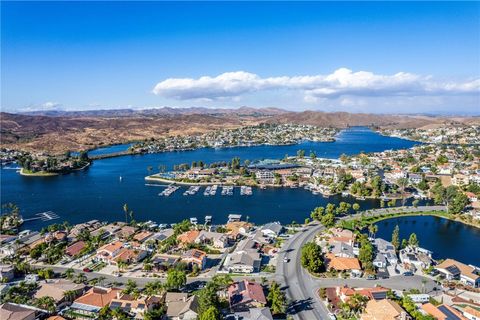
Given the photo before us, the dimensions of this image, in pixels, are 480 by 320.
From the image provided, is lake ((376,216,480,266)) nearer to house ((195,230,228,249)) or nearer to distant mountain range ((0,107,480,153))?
house ((195,230,228,249))

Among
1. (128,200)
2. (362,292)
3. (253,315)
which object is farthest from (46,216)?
(362,292)

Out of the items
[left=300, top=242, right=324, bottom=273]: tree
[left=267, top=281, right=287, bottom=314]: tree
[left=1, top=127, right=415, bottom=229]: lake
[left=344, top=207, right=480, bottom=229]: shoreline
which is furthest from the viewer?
[left=1, top=127, right=415, bottom=229]: lake

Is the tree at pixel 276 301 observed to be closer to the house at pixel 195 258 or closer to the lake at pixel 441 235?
the house at pixel 195 258

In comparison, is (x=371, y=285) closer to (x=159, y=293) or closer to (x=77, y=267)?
(x=159, y=293)

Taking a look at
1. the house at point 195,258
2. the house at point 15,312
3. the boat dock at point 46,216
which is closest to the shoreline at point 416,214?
the house at point 195,258

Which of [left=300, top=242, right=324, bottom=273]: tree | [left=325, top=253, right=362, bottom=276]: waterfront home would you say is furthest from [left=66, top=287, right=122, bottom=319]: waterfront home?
[left=325, top=253, right=362, bottom=276]: waterfront home
